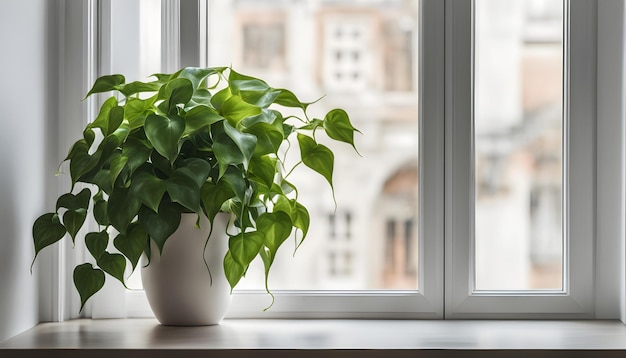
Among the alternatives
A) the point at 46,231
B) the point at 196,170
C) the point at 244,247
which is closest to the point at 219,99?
the point at 196,170

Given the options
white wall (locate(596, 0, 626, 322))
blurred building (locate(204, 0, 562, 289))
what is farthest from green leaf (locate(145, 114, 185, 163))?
white wall (locate(596, 0, 626, 322))

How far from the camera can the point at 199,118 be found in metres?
1.19

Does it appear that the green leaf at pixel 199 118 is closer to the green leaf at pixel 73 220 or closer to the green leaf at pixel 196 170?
the green leaf at pixel 196 170

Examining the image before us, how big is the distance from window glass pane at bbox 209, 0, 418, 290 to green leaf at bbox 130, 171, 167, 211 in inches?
13.9

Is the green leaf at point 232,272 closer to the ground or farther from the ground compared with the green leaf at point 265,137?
closer to the ground

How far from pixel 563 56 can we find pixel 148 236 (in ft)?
2.78

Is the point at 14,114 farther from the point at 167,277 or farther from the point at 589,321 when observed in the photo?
the point at 589,321

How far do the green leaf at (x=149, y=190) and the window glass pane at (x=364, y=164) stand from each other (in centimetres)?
35

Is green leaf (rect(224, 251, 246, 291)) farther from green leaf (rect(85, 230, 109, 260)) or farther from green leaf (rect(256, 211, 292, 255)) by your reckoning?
green leaf (rect(85, 230, 109, 260))

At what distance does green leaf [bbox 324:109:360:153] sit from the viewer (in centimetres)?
126

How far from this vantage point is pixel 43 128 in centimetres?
137

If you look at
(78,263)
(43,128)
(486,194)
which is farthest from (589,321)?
(43,128)

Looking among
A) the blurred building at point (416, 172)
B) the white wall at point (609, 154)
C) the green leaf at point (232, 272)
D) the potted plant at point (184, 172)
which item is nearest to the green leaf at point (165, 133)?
the potted plant at point (184, 172)

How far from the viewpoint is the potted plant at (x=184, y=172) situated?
118cm
